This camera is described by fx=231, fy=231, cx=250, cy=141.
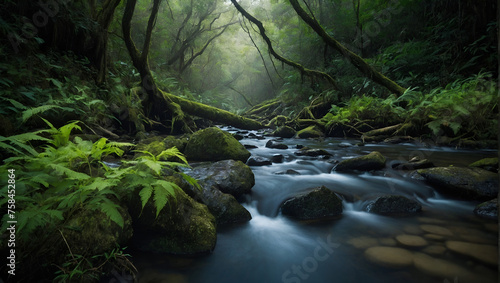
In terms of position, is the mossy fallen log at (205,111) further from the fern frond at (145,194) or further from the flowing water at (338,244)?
the fern frond at (145,194)

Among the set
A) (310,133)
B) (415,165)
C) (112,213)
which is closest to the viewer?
(112,213)

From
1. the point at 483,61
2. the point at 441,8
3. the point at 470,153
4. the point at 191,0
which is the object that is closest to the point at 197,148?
the point at 470,153

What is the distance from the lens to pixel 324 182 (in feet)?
14.2

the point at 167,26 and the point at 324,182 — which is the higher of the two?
the point at 167,26

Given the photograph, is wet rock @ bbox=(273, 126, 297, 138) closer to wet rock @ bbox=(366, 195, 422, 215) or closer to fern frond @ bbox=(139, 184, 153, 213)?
wet rock @ bbox=(366, 195, 422, 215)

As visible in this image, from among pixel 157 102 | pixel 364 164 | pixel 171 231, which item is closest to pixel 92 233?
pixel 171 231

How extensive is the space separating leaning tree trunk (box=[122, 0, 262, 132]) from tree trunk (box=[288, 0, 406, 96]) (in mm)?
3700

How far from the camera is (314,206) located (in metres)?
3.12

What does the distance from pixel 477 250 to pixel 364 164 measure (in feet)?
8.76

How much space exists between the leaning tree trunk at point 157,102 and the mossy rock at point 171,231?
556 cm

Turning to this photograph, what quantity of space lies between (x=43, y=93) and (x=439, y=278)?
735cm

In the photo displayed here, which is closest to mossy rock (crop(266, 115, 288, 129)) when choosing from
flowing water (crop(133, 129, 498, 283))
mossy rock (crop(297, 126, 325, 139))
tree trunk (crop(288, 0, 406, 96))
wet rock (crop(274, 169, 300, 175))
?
mossy rock (crop(297, 126, 325, 139))

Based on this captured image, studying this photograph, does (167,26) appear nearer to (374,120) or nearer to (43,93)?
(43,93)

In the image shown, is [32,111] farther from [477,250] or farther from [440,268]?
[477,250]
